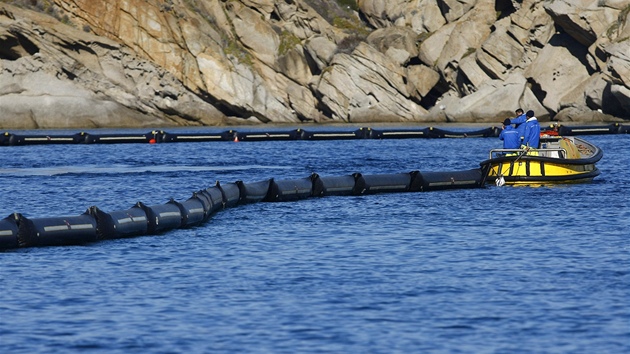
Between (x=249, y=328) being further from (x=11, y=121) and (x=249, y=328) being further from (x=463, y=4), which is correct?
(x=463, y=4)

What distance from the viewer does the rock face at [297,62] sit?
99562 mm

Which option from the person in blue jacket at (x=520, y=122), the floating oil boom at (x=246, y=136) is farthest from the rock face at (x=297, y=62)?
the person in blue jacket at (x=520, y=122)

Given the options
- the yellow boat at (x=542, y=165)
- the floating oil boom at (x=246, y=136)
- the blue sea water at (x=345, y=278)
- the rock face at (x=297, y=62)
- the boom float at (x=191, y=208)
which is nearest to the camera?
the blue sea water at (x=345, y=278)

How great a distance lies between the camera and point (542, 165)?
40.8m

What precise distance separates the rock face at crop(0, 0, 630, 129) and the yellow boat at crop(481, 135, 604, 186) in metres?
53.4

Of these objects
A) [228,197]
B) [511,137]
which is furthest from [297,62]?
[228,197]

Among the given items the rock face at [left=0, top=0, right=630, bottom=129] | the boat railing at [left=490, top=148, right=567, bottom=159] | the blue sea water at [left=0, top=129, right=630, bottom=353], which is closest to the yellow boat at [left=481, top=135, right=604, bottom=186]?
the boat railing at [left=490, top=148, right=567, bottom=159]

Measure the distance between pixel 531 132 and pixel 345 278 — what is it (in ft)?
67.7

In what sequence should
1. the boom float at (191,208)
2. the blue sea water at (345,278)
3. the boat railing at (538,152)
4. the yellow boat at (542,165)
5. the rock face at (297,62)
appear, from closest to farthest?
the blue sea water at (345,278), the boom float at (191,208), the yellow boat at (542,165), the boat railing at (538,152), the rock face at (297,62)

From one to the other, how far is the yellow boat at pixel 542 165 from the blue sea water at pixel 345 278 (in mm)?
696

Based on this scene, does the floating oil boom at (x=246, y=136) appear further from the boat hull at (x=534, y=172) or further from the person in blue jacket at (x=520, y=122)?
the person in blue jacket at (x=520, y=122)

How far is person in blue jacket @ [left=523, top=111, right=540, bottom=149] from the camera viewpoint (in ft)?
Result: 134

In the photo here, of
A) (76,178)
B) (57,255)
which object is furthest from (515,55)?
(57,255)

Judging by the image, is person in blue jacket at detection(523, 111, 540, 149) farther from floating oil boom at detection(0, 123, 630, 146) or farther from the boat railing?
floating oil boom at detection(0, 123, 630, 146)
